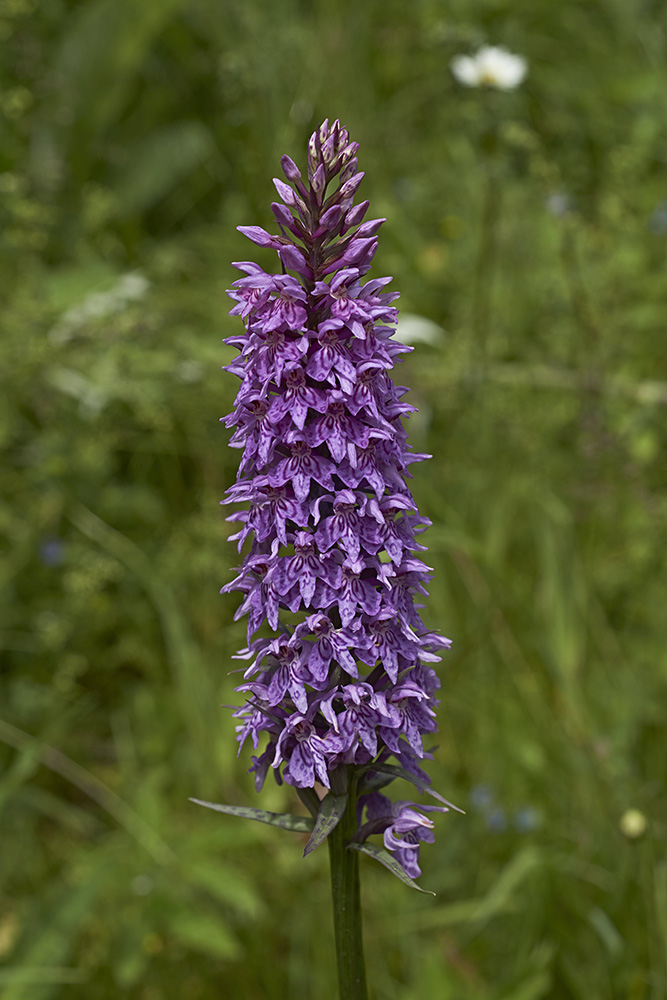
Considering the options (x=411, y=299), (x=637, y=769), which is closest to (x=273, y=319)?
(x=637, y=769)

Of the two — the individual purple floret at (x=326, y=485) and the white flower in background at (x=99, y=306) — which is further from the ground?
the white flower in background at (x=99, y=306)

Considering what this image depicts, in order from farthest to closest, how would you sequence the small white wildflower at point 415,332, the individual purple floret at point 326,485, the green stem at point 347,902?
the small white wildflower at point 415,332, the green stem at point 347,902, the individual purple floret at point 326,485

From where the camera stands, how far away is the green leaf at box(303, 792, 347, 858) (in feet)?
5.43

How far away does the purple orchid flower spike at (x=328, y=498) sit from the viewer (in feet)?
5.82

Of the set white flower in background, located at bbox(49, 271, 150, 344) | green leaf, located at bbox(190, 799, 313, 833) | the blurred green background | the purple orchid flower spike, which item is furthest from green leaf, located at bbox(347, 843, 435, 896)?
white flower in background, located at bbox(49, 271, 150, 344)

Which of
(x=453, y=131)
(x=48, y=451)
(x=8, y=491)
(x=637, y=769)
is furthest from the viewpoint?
(x=453, y=131)

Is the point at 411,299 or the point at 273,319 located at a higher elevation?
the point at 411,299

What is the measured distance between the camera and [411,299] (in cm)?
630

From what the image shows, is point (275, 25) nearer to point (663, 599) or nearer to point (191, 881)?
point (663, 599)

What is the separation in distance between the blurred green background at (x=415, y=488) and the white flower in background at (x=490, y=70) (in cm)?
12

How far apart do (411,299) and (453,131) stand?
1.69 meters

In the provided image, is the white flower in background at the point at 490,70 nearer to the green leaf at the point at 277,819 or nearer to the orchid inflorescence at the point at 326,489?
the orchid inflorescence at the point at 326,489

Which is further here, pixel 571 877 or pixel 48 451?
pixel 48 451

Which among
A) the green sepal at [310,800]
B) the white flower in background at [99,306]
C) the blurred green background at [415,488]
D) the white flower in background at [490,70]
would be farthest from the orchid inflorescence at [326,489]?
the white flower in background at [490,70]
